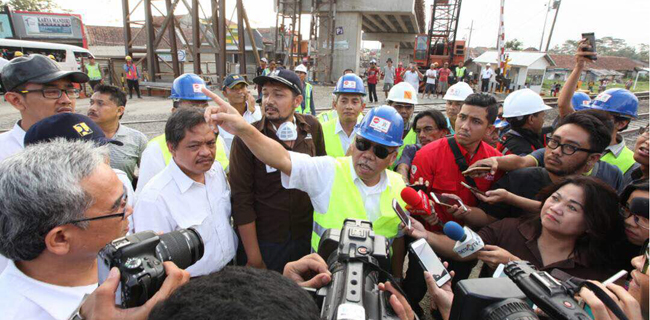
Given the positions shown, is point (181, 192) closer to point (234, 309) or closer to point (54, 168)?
point (54, 168)

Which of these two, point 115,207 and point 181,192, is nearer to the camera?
point 115,207

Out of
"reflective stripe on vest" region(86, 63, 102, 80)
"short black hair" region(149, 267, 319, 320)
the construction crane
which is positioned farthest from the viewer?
the construction crane

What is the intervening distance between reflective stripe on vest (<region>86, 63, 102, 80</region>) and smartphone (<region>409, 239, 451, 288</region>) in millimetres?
16582

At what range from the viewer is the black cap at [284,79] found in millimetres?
2395

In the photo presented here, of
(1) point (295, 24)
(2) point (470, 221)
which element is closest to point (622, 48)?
(1) point (295, 24)

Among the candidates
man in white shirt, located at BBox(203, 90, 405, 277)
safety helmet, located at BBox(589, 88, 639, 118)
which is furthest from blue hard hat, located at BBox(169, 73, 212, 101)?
safety helmet, located at BBox(589, 88, 639, 118)

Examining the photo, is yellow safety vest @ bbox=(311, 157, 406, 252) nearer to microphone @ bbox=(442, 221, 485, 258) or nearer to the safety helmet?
microphone @ bbox=(442, 221, 485, 258)

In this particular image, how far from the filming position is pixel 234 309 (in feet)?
2.15

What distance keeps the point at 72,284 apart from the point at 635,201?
2.52 meters

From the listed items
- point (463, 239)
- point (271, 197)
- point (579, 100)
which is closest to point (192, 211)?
point (271, 197)

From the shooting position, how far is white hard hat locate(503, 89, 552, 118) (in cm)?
323

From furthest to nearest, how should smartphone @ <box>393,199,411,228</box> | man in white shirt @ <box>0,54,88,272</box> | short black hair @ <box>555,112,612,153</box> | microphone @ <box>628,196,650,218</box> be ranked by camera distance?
1. man in white shirt @ <box>0,54,88,272</box>
2. short black hair @ <box>555,112,612,153</box>
3. smartphone @ <box>393,199,411,228</box>
4. microphone @ <box>628,196,650,218</box>

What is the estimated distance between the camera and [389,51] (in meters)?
Answer: 31.5

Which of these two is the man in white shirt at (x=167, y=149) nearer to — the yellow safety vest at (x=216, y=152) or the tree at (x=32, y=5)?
the yellow safety vest at (x=216, y=152)
